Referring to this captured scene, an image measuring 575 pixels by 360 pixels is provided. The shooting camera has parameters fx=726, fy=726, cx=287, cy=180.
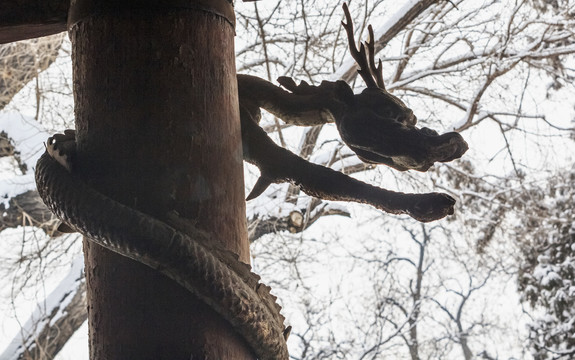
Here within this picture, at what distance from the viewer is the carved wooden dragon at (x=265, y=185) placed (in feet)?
2.26

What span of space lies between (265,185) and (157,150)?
218 mm

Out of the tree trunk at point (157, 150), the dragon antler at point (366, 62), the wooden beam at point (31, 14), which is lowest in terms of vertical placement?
the tree trunk at point (157, 150)

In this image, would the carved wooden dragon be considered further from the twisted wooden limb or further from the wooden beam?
the wooden beam

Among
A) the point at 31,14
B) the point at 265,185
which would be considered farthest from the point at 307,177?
the point at 31,14

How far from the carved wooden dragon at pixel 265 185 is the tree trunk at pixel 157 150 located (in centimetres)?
2

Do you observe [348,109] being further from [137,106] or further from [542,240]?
[542,240]

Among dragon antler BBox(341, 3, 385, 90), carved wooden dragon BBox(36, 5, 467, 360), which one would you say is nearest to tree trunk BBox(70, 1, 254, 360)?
carved wooden dragon BBox(36, 5, 467, 360)

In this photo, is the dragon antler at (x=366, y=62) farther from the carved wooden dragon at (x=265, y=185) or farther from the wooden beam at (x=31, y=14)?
the wooden beam at (x=31, y=14)

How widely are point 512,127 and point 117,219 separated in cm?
475

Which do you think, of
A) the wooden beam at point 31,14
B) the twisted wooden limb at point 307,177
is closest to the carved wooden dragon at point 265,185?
the twisted wooden limb at point 307,177

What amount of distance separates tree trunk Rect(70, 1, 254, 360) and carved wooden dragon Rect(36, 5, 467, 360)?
2 cm

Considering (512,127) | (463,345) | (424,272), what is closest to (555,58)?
(512,127)

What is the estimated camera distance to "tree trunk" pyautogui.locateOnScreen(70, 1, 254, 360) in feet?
2.25

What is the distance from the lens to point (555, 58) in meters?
5.15
